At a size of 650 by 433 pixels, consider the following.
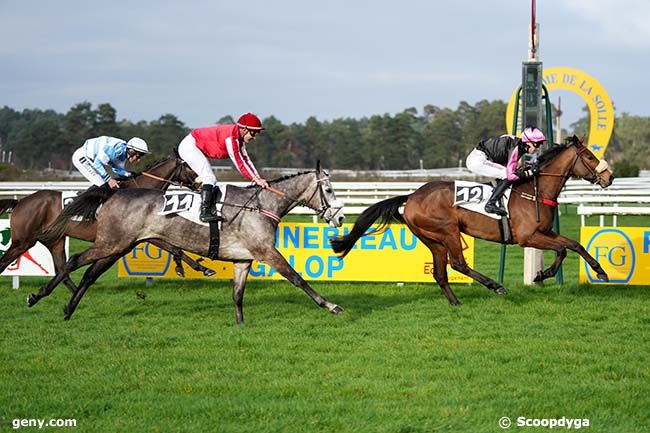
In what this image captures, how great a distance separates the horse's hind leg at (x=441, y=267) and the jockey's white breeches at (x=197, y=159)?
238cm

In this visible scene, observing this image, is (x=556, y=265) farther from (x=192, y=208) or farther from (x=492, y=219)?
(x=192, y=208)

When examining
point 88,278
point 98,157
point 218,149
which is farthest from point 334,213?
point 98,157

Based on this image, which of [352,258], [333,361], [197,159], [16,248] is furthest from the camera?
[352,258]

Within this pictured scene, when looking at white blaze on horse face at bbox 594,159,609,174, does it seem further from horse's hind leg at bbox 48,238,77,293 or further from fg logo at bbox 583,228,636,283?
horse's hind leg at bbox 48,238,77,293

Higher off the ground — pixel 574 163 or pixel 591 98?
pixel 591 98

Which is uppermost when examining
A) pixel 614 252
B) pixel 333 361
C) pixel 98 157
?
pixel 98 157

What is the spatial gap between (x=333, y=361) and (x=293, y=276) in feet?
5.40

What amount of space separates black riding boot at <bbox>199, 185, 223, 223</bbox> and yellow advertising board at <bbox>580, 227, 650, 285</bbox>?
14.4 feet

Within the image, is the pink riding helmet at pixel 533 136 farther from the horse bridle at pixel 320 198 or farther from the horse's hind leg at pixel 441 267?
the horse bridle at pixel 320 198

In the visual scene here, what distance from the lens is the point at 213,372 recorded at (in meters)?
5.93

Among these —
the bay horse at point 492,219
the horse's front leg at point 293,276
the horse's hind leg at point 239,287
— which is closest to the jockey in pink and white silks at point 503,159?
the bay horse at point 492,219

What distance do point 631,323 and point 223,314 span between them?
3.79m

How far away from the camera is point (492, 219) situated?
28.7ft

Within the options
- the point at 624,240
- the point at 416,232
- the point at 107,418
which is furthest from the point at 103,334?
the point at 624,240
